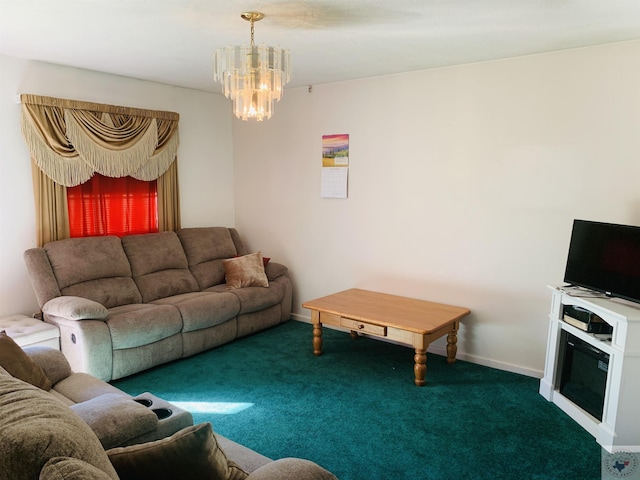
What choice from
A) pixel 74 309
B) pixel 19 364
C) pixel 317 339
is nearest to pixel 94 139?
pixel 74 309

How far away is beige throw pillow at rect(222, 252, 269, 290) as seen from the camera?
16.0ft

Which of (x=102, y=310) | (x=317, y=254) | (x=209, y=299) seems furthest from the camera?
(x=317, y=254)

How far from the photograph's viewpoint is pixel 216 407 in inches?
131

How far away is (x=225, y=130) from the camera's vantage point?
5652mm

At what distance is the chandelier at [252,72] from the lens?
8.67ft

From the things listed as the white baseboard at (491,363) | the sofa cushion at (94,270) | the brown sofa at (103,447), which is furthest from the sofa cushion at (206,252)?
the brown sofa at (103,447)

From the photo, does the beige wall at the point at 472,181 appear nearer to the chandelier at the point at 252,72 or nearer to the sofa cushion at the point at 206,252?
the sofa cushion at the point at 206,252

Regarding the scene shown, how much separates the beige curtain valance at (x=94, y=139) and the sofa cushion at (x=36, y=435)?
3.23m

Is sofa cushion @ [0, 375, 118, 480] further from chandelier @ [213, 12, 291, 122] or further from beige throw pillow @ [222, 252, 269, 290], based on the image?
beige throw pillow @ [222, 252, 269, 290]

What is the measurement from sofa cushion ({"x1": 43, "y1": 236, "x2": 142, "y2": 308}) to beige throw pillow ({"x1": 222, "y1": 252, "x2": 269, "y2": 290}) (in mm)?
929

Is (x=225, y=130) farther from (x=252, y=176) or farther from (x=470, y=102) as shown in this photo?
(x=470, y=102)

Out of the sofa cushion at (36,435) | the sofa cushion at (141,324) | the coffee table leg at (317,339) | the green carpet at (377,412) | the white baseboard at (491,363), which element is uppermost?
the sofa cushion at (36,435)

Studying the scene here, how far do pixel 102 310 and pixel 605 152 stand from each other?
3816mm

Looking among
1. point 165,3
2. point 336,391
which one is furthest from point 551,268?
point 165,3
